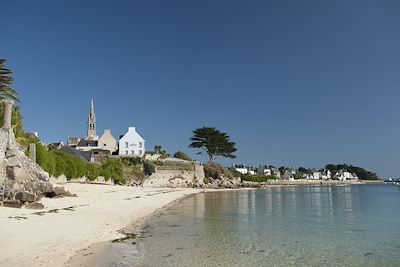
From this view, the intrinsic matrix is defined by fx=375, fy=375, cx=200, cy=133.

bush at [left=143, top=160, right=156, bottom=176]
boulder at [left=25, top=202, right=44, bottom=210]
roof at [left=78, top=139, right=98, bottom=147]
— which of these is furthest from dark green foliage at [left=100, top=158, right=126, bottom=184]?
boulder at [left=25, top=202, right=44, bottom=210]

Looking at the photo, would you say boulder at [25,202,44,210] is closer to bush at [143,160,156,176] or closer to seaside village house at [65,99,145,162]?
bush at [143,160,156,176]

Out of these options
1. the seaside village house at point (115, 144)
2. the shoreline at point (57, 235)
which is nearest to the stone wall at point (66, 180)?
the shoreline at point (57, 235)

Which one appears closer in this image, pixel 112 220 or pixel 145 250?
pixel 145 250

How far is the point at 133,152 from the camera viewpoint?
8481cm

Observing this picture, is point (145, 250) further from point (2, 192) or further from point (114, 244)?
point (2, 192)

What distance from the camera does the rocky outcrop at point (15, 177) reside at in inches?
728

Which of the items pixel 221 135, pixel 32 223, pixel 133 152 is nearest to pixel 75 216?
pixel 32 223

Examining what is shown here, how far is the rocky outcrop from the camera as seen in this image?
1850 centimetres

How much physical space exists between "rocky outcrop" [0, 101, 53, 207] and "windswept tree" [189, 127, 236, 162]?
7296 centimetres

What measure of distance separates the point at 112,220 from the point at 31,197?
4330 millimetres

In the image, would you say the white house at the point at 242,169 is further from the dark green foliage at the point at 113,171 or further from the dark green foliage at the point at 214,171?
the dark green foliage at the point at 113,171

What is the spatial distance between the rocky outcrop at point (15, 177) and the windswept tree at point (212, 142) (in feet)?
239

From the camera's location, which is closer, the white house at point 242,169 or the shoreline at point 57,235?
the shoreline at point 57,235

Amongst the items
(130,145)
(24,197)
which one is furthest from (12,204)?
(130,145)
